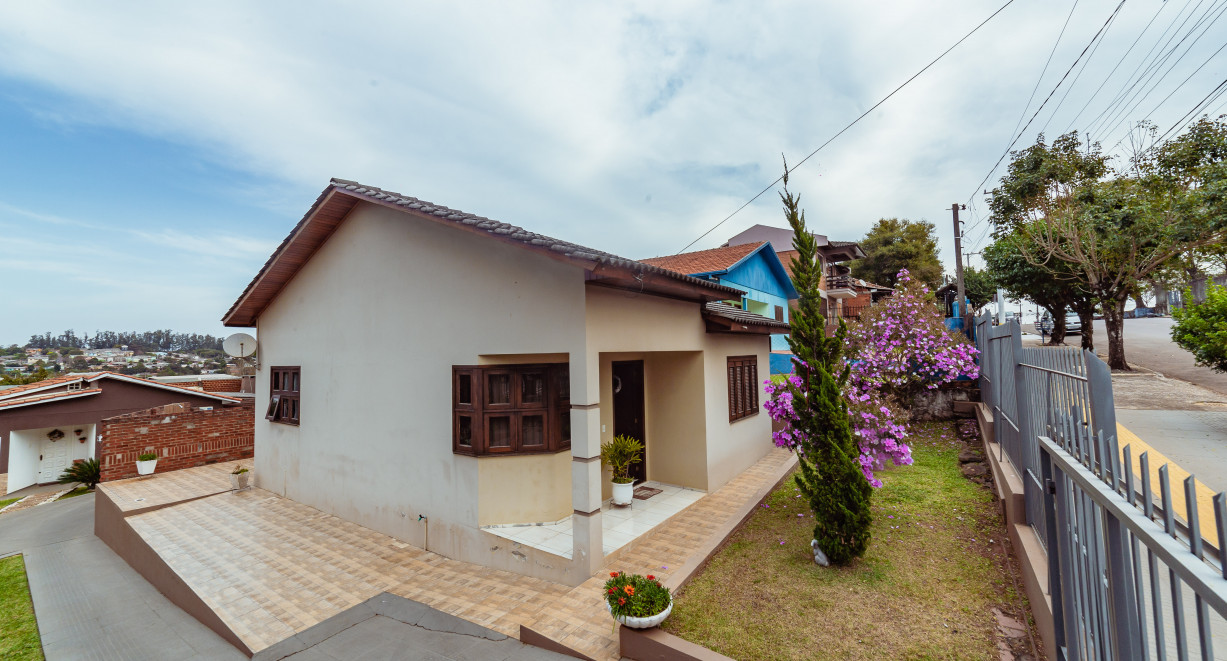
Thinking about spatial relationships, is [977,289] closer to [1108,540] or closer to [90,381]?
[1108,540]

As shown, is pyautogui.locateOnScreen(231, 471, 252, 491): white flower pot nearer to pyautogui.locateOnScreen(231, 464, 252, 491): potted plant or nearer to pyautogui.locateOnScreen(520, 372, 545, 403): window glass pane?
pyautogui.locateOnScreen(231, 464, 252, 491): potted plant

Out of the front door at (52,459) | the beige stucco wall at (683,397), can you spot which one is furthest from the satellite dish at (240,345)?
the front door at (52,459)

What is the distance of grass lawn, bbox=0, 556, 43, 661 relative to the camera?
240 inches

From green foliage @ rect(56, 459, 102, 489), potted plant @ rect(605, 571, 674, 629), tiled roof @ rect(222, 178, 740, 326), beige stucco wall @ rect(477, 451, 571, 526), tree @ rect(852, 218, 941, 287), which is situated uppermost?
tree @ rect(852, 218, 941, 287)

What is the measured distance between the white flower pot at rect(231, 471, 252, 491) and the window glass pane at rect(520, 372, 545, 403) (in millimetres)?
8250

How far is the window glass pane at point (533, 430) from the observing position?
22.2 feet

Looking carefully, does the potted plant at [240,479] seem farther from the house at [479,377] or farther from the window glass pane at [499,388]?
the window glass pane at [499,388]

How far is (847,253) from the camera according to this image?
29938mm

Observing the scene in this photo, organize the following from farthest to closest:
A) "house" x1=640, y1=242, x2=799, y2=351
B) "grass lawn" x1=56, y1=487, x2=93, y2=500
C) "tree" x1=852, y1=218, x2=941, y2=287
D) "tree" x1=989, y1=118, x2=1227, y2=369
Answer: "tree" x1=852, y1=218, x2=941, y2=287 < "house" x1=640, y1=242, x2=799, y2=351 < "grass lawn" x1=56, y1=487, x2=93, y2=500 < "tree" x1=989, y1=118, x2=1227, y2=369

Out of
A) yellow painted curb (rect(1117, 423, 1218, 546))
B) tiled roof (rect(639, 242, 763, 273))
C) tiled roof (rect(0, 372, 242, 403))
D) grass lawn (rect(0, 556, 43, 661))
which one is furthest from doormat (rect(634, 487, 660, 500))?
tiled roof (rect(0, 372, 242, 403))

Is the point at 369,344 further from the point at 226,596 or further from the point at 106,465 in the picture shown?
the point at 106,465

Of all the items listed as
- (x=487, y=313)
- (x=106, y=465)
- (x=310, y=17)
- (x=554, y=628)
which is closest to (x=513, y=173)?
(x=310, y=17)

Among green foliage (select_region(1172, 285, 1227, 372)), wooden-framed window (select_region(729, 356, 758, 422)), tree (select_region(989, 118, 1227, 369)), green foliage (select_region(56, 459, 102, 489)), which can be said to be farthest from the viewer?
green foliage (select_region(56, 459, 102, 489))

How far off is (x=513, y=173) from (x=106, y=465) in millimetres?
13349
